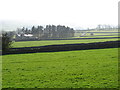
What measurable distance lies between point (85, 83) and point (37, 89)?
4147mm

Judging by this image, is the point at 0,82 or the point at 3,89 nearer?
the point at 3,89

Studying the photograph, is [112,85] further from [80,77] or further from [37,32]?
[37,32]

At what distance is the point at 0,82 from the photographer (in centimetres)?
1900

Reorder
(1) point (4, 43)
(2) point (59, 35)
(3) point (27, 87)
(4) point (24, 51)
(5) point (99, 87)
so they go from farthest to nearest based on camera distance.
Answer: (2) point (59, 35)
(1) point (4, 43)
(4) point (24, 51)
(3) point (27, 87)
(5) point (99, 87)

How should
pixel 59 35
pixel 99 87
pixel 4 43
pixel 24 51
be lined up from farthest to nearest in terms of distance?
pixel 59 35 → pixel 4 43 → pixel 24 51 → pixel 99 87

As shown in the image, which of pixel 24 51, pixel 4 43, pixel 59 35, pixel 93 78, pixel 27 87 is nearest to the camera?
pixel 27 87

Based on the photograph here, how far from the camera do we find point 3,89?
1636 centimetres

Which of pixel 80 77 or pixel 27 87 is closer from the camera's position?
pixel 27 87

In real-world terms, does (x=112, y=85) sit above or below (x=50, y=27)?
below

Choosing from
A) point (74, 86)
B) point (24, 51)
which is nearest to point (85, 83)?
point (74, 86)

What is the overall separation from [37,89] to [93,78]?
5.79m

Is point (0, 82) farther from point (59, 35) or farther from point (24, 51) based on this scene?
point (59, 35)

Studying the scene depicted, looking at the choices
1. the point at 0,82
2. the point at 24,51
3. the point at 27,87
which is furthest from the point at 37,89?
the point at 24,51

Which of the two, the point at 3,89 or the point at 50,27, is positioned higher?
the point at 50,27
